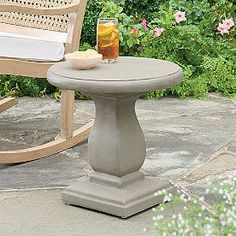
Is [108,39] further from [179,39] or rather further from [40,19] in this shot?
[179,39]

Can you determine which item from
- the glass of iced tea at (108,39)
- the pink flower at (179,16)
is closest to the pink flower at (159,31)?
the pink flower at (179,16)

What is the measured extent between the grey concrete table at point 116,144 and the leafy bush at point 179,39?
6.46ft

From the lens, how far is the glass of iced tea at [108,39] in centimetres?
345

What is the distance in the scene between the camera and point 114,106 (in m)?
3.28

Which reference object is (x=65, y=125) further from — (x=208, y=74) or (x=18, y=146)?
(x=208, y=74)

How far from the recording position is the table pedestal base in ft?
10.6

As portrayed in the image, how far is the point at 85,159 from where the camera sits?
401 centimetres

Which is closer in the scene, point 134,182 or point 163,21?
point 134,182

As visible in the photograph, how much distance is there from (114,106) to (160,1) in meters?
2.95

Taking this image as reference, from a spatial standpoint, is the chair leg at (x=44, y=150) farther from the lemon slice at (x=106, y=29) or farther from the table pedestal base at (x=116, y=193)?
the lemon slice at (x=106, y=29)

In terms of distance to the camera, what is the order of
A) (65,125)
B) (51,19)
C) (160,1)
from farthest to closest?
(160,1)
(51,19)
(65,125)

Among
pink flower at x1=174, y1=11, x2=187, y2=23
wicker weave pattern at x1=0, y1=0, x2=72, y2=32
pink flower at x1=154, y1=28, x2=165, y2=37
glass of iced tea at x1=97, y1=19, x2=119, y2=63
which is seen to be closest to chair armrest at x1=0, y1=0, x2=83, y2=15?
wicker weave pattern at x1=0, y1=0, x2=72, y2=32

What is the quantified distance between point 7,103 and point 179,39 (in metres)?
1.41

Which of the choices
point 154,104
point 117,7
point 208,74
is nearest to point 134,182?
point 154,104
